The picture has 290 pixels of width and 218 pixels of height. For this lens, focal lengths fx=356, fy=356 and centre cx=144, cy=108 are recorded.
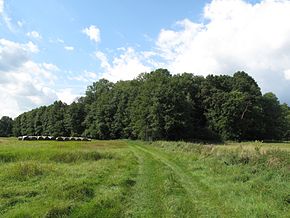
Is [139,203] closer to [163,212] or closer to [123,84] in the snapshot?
[163,212]

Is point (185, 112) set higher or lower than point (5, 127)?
lower

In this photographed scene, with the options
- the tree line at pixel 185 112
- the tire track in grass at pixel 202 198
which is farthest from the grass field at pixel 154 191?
the tree line at pixel 185 112

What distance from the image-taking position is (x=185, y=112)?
82812 millimetres

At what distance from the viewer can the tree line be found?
83.1m

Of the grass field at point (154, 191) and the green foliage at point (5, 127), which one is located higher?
the green foliage at point (5, 127)

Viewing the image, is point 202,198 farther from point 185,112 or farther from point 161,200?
point 185,112

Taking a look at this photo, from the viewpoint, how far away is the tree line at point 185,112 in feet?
273

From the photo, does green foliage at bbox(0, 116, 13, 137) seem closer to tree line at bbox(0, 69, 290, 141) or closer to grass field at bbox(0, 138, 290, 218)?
tree line at bbox(0, 69, 290, 141)

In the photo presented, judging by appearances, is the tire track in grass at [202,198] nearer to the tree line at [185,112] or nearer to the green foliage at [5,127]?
the tree line at [185,112]

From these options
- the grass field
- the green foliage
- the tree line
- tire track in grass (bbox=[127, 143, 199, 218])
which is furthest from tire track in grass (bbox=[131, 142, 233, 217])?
the green foliage

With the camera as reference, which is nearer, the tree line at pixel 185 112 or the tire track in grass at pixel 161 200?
the tire track in grass at pixel 161 200

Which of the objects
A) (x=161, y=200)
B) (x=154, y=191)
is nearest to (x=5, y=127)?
(x=154, y=191)

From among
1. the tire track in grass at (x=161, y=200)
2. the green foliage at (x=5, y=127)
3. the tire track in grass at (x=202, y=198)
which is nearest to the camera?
the tire track in grass at (x=161, y=200)

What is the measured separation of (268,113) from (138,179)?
91.2 metres
